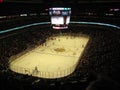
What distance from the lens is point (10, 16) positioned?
2031cm

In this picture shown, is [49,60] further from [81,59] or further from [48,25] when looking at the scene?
[48,25]

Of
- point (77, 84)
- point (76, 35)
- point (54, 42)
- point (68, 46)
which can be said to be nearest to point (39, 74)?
point (77, 84)

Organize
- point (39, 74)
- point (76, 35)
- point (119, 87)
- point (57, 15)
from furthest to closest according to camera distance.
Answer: point (76, 35)
point (57, 15)
point (39, 74)
point (119, 87)

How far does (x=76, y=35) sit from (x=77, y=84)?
1938 cm

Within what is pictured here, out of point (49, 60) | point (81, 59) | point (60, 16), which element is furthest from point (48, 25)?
point (81, 59)

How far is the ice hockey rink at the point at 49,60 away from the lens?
1209 centimetres

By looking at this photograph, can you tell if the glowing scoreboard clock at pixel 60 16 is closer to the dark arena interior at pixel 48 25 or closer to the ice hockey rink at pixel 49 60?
the dark arena interior at pixel 48 25

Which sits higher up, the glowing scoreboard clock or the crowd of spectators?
the glowing scoreboard clock

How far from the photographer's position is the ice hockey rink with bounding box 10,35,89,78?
1209 centimetres

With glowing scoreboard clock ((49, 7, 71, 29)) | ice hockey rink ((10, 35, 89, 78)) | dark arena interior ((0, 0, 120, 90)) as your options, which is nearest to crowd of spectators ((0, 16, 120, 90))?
dark arena interior ((0, 0, 120, 90))

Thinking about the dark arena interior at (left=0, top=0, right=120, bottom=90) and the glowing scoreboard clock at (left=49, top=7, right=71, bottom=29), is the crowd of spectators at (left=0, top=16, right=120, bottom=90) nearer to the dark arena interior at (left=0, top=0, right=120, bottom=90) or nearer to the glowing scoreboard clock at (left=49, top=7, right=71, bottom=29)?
the dark arena interior at (left=0, top=0, right=120, bottom=90)

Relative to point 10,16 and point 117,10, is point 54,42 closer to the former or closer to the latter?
point 10,16

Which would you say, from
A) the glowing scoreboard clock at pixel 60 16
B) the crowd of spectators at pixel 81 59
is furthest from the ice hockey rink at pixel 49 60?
the glowing scoreboard clock at pixel 60 16

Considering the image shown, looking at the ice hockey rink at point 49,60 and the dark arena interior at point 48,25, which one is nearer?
the ice hockey rink at point 49,60
